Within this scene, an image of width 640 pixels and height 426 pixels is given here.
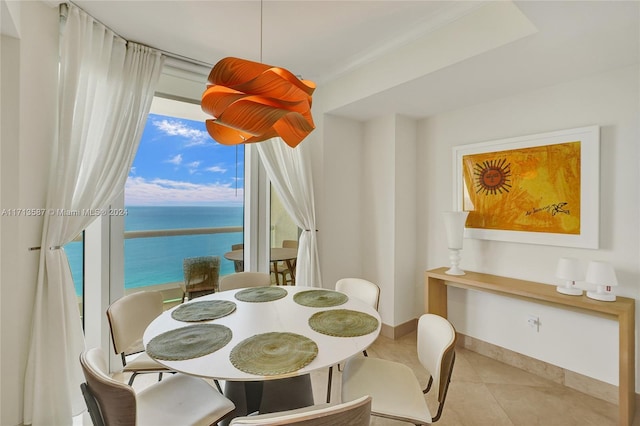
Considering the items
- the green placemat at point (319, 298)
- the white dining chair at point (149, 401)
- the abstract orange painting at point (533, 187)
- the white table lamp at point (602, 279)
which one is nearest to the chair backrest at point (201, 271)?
the green placemat at point (319, 298)

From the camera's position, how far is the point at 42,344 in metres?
1.73

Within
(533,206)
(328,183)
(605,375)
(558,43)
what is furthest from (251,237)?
(605,375)

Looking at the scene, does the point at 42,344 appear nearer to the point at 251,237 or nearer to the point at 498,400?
the point at 251,237

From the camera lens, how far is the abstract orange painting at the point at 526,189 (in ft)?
7.38

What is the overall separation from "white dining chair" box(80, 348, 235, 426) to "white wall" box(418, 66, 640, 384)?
2499mm

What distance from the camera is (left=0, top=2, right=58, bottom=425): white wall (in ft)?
5.40

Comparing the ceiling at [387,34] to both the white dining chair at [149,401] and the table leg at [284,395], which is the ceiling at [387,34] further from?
the table leg at [284,395]

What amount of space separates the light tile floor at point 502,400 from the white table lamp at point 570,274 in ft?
2.61

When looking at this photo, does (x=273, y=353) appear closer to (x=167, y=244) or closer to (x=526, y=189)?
(x=167, y=244)

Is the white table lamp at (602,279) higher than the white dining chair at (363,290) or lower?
higher

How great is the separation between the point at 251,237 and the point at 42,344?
175 cm

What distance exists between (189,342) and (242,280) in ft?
3.92

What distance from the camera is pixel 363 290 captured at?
88.2 inches
